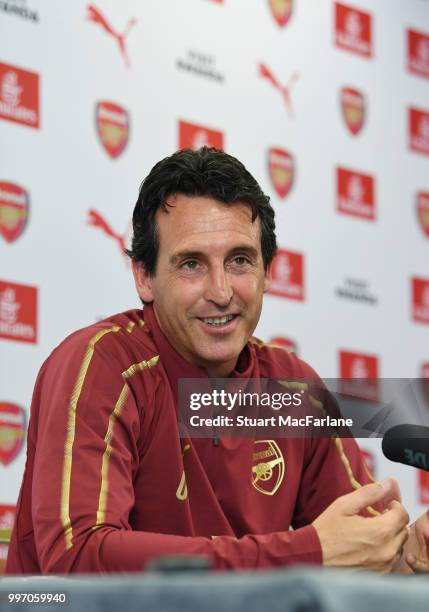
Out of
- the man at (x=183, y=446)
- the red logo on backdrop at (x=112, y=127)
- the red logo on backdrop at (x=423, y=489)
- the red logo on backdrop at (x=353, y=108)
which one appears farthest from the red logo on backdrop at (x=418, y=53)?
the man at (x=183, y=446)

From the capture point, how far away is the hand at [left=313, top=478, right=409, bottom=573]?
1.28 metres

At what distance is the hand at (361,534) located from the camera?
1.28m

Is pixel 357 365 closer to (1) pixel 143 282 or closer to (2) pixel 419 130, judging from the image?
(2) pixel 419 130

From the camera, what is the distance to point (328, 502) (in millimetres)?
1771

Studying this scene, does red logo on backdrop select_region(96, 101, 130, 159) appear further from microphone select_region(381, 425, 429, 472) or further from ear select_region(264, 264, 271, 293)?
microphone select_region(381, 425, 429, 472)

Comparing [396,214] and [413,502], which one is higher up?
[396,214]

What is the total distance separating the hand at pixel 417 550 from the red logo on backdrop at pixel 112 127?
1681 millimetres

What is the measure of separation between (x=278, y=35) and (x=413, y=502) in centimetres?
159

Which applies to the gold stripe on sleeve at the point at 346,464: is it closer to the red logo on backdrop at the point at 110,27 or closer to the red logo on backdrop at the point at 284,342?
the red logo on backdrop at the point at 284,342

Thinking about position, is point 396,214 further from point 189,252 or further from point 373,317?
point 189,252

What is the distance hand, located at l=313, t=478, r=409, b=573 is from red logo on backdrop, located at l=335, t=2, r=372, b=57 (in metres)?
2.59

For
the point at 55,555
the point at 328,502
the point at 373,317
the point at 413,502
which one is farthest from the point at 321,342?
the point at 55,555

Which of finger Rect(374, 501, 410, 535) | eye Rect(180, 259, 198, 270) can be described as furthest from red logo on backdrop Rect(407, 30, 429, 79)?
finger Rect(374, 501, 410, 535)

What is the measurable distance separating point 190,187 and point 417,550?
688 millimetres
